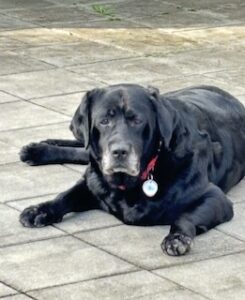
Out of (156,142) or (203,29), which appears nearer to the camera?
(156,142)

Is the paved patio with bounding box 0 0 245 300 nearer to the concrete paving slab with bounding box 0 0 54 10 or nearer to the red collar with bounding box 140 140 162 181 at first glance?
the concrete paving slab with bounding box 0 0 54 10

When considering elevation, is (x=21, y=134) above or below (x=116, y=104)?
below

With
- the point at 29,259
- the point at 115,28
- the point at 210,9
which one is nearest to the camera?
the point at 29,259

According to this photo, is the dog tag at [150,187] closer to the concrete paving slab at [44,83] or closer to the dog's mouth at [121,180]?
the dog's mouth at [121,180]

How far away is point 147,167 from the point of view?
26.1 feet

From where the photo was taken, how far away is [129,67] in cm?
1241

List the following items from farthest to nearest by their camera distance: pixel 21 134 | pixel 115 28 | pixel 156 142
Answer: pixel 115 28, pixel 21 134, pixel 156 142

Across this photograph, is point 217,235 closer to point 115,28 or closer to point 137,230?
point 137,230

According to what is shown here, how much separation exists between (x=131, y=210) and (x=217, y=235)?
1.89 ft

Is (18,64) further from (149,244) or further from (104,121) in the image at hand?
(149,244)

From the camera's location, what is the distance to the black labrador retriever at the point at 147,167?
775cm

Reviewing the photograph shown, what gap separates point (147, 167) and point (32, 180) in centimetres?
126

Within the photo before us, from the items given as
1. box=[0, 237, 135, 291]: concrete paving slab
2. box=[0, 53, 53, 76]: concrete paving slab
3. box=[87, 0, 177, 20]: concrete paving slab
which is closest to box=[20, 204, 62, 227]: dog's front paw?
box=[0, 237, 135, 291]: concrete paving slab

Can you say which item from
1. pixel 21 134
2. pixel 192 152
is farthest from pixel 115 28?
pixel 192 152
